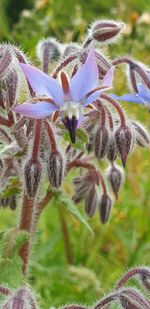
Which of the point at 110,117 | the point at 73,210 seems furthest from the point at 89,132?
the point at 73,210

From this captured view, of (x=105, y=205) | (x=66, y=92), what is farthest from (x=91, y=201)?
(x=66, y=92)

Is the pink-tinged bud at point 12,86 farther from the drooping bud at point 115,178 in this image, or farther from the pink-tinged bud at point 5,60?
the drooping bud at point 115,178

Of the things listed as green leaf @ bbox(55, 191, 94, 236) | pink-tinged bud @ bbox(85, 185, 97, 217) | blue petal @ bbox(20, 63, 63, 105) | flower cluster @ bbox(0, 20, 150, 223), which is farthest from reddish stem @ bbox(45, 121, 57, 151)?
pink-tinged bud @ bbox(85, 185, 97, 217)

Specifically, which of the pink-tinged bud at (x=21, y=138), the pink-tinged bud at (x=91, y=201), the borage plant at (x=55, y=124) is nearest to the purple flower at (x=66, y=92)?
the borage plant at (x=55, y=124)

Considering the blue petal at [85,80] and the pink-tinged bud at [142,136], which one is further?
the pink-tinged bud at [142,136]

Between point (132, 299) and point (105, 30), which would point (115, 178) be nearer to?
point (105, 30)

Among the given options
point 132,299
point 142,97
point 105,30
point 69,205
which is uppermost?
point 105,30

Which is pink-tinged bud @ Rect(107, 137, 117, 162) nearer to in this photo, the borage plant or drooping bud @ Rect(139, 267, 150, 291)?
the borage plant
